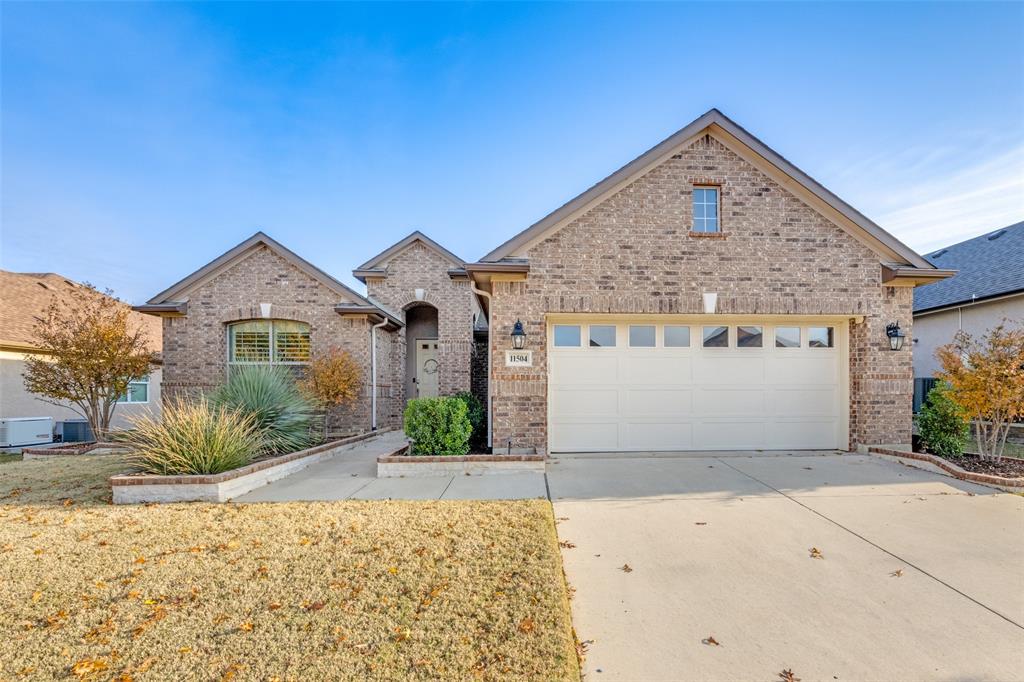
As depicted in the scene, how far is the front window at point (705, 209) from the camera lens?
834 cm

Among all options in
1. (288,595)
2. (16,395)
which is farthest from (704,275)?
(16,395)

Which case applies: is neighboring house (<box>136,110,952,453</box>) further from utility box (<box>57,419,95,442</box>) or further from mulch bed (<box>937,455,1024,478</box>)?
utility box (<box>57,419,95,442</box>)

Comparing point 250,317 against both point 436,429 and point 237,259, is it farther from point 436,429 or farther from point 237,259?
point 436,429

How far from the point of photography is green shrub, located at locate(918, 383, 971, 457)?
7.89 m

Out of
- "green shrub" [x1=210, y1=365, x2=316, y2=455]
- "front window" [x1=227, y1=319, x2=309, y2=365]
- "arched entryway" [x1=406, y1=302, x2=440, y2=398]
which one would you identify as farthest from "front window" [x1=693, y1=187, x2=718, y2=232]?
"arched entryway" [x1=406, y1=302, x2=440, y2=398]

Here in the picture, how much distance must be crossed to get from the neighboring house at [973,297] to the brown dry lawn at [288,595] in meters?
14.3

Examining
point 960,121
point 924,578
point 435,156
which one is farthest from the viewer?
point 435,156

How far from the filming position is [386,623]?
2969 millimetres

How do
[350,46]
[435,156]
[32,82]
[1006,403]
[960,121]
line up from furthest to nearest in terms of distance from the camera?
[435,156] < [350,46] < [32,82] < [960,121] < [1006,403]

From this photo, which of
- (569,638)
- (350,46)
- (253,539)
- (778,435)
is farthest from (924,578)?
(350,46)

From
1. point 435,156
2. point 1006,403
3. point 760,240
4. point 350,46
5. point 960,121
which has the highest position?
point 350,46

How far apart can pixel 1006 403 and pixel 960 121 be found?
512 cm

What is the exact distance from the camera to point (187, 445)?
6371 mm

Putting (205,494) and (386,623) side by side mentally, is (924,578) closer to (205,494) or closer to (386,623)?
(386,623)
